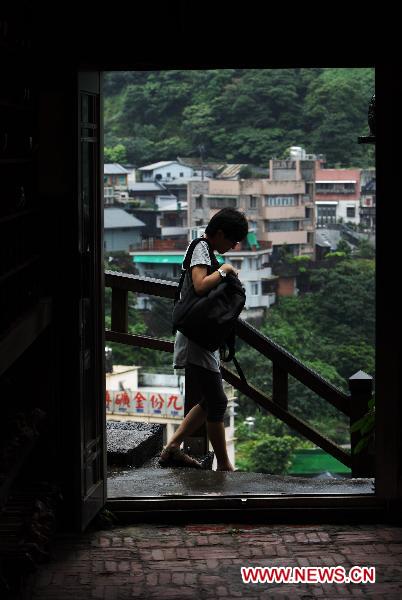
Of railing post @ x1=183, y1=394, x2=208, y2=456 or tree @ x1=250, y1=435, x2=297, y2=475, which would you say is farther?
tree @ x1=250, y1=435, x2=297, y2=475

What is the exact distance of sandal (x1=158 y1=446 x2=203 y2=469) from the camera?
16.6ft

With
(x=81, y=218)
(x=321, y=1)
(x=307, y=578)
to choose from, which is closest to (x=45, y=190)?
(x=81, y=218)

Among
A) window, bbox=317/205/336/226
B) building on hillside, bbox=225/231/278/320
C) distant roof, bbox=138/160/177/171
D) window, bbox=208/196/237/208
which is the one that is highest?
distant roof, bbox=138/160/177/171

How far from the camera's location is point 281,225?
41.6 meters

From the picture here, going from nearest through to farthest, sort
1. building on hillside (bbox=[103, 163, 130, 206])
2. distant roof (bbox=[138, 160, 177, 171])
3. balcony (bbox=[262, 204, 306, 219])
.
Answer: building on hillside (bbox=[103, 163, 130, 206])
distant roof (bbox=[138, 160, 177, 171])
balcony (bbox=[262, 204, 306, 219])

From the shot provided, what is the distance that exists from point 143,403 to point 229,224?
29061 millimetres

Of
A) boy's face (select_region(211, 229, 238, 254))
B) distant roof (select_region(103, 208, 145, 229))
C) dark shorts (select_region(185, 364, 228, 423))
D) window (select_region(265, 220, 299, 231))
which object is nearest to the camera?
boy's face (select_region(211, 229, 238, 254))

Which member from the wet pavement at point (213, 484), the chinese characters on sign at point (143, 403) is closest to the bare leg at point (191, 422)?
the wet pavement at point (213, 484)

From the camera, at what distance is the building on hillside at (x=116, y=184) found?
4050 cm

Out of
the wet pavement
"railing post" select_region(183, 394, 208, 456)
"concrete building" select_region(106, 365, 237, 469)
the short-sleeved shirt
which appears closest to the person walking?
the short-sleeved shirt

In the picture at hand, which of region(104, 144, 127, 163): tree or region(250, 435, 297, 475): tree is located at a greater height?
region(104, 144, 127, 163): tree

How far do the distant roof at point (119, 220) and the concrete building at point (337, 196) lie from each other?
805 cm

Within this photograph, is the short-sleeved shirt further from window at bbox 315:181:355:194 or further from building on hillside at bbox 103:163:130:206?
window at bbox 315:181:355:194

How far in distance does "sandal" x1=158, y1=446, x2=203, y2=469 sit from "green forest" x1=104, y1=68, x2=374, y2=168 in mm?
36455
